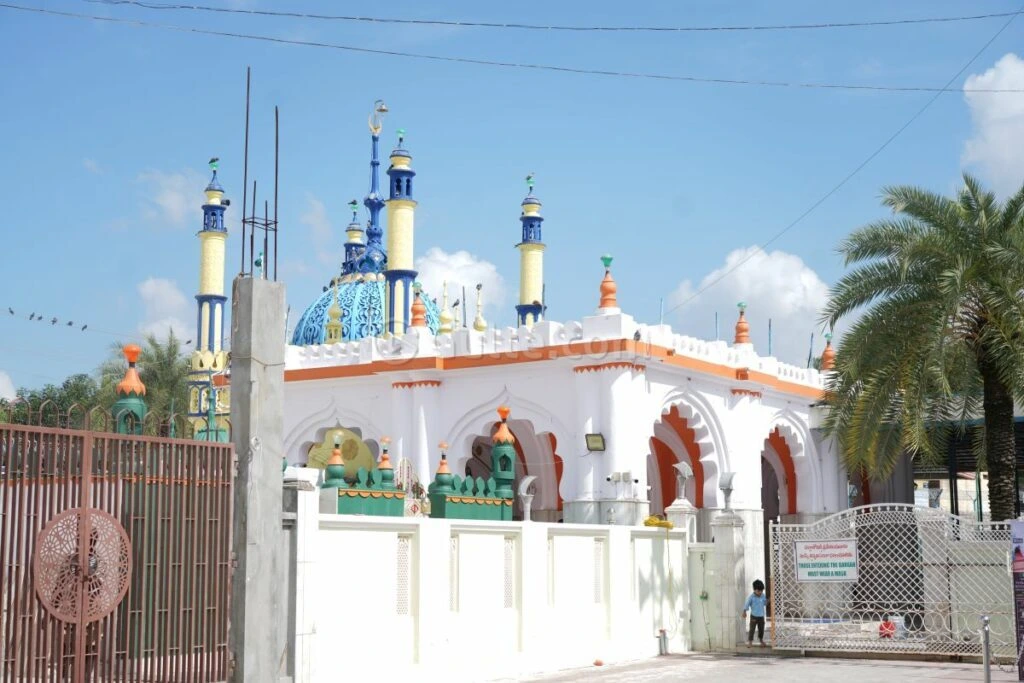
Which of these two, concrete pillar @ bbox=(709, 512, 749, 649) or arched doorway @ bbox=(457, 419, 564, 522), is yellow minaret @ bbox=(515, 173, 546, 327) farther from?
concrete pillar @ bbox=(709, 512, 749, 649)

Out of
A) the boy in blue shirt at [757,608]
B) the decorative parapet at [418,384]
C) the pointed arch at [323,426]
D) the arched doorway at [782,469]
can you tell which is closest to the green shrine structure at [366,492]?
the boy in blue shirt at [757,608]

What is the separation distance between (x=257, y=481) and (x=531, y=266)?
882 inches

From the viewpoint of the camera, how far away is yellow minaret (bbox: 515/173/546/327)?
1300 inches

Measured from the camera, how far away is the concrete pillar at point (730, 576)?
19.0 m

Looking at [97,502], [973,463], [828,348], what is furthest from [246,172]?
[828,348]

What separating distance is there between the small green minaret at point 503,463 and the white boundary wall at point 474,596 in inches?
50.6

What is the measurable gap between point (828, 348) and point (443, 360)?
11.1 meters

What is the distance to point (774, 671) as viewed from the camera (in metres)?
15.8

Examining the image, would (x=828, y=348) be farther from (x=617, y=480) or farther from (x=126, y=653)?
(x=126, y=653)

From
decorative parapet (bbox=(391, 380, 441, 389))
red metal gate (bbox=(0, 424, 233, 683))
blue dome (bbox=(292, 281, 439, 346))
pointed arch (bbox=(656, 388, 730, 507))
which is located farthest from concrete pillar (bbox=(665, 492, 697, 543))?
blue dome (bbox=(292, 281, 439, 346))

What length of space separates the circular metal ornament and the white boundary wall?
7.35ft

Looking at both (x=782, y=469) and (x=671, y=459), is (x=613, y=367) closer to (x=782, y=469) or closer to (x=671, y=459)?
(x=671, y=459)

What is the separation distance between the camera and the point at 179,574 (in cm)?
1055

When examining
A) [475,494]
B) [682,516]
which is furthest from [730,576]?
[475,494]
